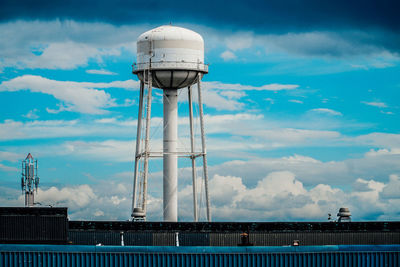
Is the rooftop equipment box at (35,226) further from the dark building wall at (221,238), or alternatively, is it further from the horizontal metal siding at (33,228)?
the dark building wall at (221,238)

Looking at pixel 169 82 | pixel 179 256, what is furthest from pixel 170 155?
pixel 179 256

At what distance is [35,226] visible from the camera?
206 feet

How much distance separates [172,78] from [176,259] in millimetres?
28301

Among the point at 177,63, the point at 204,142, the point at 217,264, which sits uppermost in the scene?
the point at 177,63

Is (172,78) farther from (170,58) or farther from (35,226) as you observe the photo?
(35,226)

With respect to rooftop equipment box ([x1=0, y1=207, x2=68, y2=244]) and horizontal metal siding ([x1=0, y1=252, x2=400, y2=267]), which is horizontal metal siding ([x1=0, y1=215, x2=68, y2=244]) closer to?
rooftop equipment box ([x1=0, y1=207, x2=68, y2=244])

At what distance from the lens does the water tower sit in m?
81.8

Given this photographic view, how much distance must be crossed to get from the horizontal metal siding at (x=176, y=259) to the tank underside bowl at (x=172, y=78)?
27965 mm

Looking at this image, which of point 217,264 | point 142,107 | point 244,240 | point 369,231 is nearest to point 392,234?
point 369,231

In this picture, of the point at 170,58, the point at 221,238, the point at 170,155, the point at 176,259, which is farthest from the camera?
the point at 170,155

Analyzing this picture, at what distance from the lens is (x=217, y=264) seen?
5688 centimetres

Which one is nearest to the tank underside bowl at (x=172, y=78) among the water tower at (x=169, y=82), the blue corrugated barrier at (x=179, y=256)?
the water tower at (x=169, y=82)

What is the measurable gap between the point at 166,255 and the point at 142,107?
2777cm

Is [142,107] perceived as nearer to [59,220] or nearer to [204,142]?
[204,142]
